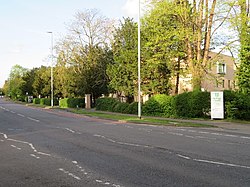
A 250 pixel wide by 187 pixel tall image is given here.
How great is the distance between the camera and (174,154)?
1113 centimetres

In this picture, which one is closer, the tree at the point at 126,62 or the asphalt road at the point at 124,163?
the asphalt road at the point at 124,163

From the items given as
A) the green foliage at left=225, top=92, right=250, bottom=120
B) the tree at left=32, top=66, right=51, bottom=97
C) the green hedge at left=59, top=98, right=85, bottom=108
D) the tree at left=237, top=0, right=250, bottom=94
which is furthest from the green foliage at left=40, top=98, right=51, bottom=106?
the green foliage at left=225, top=92, right=250, bottom=120

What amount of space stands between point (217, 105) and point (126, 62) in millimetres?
17255

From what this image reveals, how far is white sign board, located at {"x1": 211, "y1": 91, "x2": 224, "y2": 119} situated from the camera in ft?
86.3

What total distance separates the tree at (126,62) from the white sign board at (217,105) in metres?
15.2

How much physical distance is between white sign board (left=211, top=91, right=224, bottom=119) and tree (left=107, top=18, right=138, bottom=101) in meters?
15.2

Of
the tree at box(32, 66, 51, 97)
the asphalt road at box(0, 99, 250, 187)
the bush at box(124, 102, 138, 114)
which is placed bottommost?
the asphalt road at box(0, 99, 250, 187)

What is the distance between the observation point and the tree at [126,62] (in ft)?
135

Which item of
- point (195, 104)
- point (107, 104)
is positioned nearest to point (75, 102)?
point (107, 104)

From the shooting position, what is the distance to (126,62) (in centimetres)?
4188

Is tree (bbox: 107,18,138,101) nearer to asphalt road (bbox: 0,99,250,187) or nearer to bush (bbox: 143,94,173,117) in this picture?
bush (bbox: 143,94,173,117)

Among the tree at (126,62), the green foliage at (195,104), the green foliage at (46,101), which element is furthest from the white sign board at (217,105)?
the green foliage at (46,101)

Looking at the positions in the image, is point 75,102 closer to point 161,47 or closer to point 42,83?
point 161,47

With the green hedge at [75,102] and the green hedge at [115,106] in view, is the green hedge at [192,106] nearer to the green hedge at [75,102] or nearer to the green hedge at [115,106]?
the green hedge at [115,106]
